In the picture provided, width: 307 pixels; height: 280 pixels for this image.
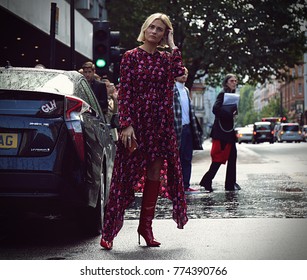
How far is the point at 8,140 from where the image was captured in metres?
6.47

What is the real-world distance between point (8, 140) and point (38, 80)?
28.5 inches

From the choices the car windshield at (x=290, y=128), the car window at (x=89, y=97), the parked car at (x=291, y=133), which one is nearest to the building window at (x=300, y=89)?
the parked car at (x=291, y=133)

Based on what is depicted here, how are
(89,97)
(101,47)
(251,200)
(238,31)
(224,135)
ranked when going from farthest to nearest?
(238,31) < (101,47) < (224,135) < (251,200) < (89,97)

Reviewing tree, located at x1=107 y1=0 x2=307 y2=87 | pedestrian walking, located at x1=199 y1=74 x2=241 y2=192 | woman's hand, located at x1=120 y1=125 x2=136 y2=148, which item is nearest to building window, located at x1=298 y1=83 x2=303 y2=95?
tree, located at x1=107 y1=0 x2=307 y2=87

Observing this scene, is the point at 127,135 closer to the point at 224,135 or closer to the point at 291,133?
the point at 224,135

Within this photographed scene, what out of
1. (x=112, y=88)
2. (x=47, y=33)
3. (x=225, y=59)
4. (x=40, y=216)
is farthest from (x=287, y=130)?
(x=40, y=216)

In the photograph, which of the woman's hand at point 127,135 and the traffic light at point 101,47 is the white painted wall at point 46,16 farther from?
the woman's hand at point 127,135

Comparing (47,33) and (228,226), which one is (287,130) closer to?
(47,33)

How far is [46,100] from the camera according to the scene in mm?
6629

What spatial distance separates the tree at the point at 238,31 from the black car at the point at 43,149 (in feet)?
99.8

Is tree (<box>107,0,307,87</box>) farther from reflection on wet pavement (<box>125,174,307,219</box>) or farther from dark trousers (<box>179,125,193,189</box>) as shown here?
dark trousers (<box>179,125,193,189</box>)

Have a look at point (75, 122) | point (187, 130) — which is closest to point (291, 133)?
point (187, 130)

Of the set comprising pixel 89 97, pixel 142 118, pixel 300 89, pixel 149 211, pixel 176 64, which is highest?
pixel 176 64

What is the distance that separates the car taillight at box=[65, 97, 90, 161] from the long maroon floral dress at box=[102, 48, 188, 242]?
380mm
